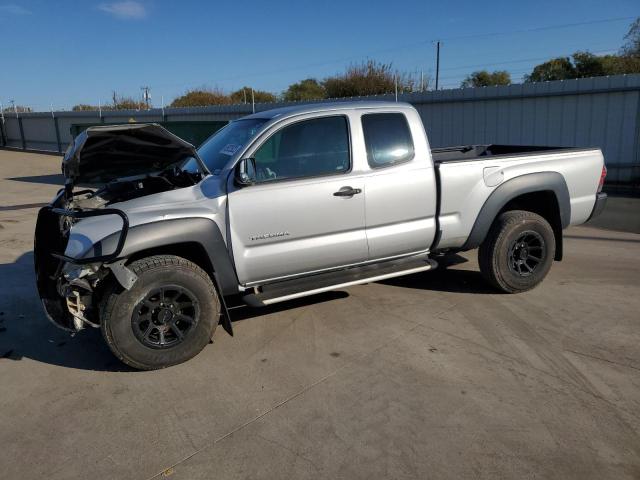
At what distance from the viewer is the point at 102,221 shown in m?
3.75

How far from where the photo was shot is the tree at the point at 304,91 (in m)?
33.9

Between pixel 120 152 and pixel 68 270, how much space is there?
114 cm

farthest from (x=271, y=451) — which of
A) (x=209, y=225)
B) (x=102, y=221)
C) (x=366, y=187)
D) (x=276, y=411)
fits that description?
(x=366, y=187)

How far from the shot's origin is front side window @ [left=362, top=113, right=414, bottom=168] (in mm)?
4660

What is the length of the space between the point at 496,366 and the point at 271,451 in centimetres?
186

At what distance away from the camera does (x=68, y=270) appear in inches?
150

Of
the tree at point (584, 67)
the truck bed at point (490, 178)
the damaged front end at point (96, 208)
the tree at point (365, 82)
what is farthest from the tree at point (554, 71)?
the damaged front end at point (96, 208)

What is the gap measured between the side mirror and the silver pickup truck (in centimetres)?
1

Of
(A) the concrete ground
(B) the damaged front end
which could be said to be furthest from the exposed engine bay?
(A) the concrete ground

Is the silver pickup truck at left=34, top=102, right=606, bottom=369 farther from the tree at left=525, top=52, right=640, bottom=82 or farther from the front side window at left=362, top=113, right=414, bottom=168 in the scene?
the tree at left=525, top=52, right=640, bottom=82

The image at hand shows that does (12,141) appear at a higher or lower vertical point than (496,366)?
higher

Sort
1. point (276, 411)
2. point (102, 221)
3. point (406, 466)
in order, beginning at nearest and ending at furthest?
point (406, 466)
point (276, 411)
point (102, 221)

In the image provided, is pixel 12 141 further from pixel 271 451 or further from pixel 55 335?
pixel 271 451

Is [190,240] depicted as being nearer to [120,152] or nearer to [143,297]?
[143,297]
